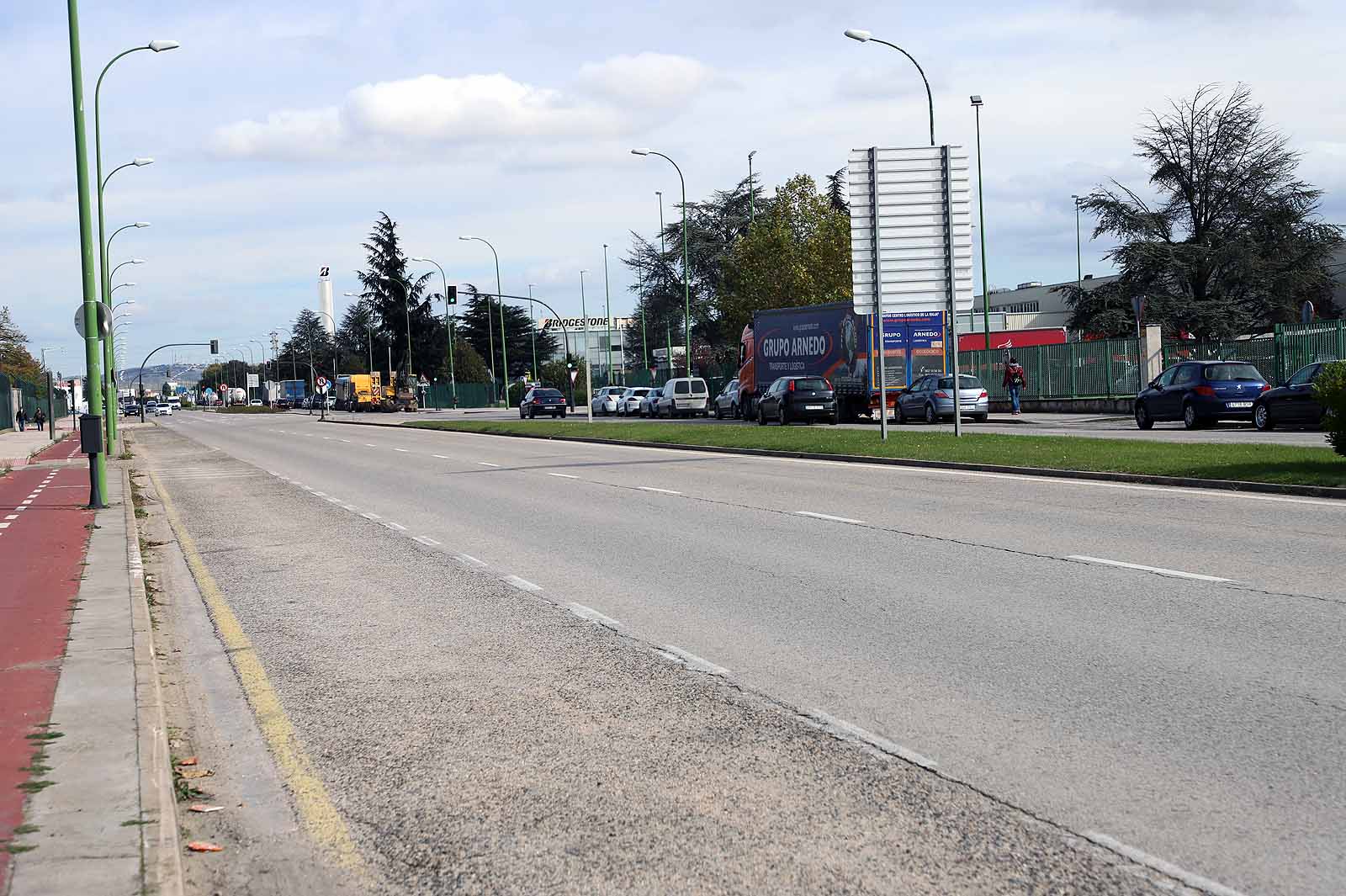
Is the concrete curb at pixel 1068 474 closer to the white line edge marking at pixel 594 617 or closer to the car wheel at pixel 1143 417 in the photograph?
the white line edge marking at pixel 594 617

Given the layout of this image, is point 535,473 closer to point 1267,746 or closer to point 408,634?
point 408,634

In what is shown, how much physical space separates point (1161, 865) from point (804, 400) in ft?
124

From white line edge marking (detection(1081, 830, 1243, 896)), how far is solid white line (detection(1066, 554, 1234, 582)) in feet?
17.8

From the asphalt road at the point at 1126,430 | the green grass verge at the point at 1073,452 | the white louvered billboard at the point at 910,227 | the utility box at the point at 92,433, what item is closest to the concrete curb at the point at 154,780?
the utility box at the point at 92,433

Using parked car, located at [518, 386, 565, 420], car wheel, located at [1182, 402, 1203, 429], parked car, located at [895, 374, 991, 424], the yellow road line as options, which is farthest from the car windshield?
parked car, located at [518, 386, 565, 420]

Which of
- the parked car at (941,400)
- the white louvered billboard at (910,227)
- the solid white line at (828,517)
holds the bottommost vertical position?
the solid white line at (828,517)

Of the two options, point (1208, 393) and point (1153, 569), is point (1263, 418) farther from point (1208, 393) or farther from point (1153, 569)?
point (1153, 569)

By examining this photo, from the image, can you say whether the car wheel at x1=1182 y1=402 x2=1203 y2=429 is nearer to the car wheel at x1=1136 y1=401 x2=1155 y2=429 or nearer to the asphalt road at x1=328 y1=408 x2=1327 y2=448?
the asphalt road at x1=328 y1=408 x2=1327 y2=448

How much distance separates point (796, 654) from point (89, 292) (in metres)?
15.9

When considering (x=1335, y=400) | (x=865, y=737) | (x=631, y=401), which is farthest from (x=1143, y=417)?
(x=631, y=401)

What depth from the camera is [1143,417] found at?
31938 millimetres

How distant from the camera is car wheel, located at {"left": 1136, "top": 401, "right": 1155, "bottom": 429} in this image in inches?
1253

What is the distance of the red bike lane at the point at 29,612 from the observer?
216 inches

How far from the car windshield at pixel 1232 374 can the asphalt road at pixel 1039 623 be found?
1452 centimetres
